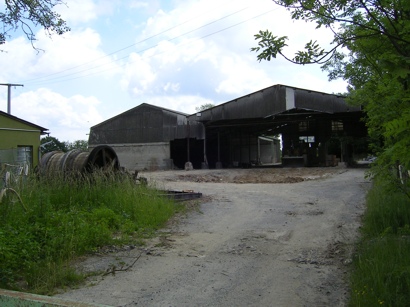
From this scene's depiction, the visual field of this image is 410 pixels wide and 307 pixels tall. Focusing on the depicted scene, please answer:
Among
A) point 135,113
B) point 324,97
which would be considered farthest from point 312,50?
point 135,113

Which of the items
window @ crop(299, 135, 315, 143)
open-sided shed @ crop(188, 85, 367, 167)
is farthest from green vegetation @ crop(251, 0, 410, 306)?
window @ crop(299, 135, 315, 143)

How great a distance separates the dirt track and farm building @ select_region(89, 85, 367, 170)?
22.9 metres

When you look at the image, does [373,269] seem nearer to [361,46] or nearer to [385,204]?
[361,46]

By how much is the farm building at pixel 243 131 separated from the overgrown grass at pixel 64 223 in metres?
23.5

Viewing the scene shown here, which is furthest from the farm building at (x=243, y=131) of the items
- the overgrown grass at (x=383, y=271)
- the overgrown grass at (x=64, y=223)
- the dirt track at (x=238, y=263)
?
the overgrown grass at (x=383, y=271)

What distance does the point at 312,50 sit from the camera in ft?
13.4

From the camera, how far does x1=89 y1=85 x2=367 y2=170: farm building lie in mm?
32897

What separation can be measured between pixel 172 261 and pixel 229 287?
1535 millimetres

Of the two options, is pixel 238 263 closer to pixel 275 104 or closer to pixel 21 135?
pixel 21 135

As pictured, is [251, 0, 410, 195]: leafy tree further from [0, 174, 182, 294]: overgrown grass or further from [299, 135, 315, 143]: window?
[299, 135, 315, 143]: window

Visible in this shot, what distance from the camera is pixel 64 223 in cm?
719

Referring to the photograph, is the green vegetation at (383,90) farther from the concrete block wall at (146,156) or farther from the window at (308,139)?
the window at (308,139)

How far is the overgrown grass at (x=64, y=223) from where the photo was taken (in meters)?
5.44

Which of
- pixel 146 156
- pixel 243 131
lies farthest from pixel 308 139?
pixel 146 156
